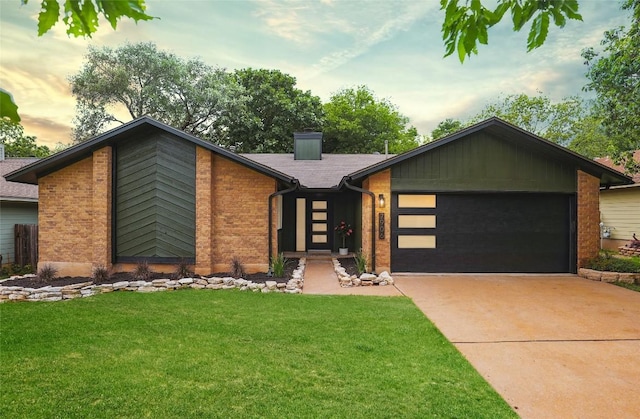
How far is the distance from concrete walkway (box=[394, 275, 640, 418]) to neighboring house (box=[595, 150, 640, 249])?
28.6 feet

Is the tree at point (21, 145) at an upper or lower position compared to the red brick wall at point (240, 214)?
upper

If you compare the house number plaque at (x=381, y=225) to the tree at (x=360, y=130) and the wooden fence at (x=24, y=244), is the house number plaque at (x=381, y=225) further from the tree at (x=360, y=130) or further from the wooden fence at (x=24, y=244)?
the tree at (x=360, y=130)

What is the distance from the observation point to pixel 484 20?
2064 mm

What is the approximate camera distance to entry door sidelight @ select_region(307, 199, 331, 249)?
13.5 metres

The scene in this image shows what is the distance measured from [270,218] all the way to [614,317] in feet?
23.7

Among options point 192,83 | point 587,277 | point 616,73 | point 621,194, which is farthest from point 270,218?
point 192,83

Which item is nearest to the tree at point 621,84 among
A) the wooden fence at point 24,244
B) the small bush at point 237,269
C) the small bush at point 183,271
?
the small bush at point 237,269

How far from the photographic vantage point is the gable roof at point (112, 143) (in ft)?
27.9

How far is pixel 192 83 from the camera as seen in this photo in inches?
934

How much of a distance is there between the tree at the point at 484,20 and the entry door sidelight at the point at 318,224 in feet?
37.4

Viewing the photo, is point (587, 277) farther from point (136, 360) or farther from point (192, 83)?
point (192, 83)

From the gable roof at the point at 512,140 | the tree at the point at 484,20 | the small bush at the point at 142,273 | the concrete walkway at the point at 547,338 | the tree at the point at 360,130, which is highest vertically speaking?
the tree at the point at 360,130

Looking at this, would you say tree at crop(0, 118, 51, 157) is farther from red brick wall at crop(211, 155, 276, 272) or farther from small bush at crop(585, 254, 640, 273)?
small bush at crop(585, 254, 640, 273)

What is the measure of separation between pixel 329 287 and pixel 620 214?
14688mm
